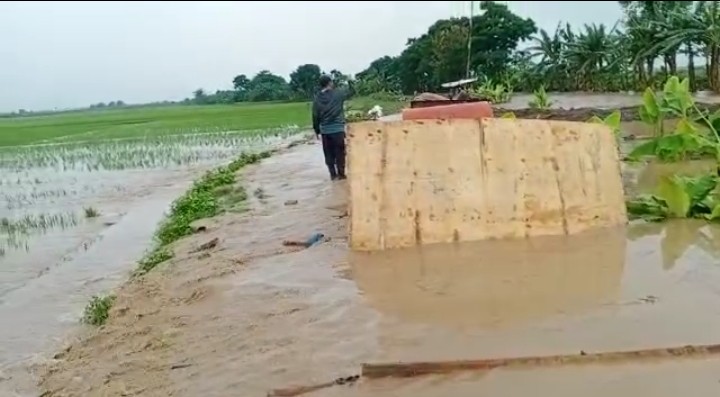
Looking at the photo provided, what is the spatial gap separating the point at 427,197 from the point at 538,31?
25193 mm

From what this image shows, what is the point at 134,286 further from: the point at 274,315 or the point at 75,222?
the point at 75,222

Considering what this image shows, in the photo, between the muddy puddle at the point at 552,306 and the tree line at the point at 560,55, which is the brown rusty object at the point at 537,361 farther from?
the tree line at the point at 560,55

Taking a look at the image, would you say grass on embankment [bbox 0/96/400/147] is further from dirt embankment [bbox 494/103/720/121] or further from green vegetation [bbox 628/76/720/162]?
green vegetation [bbox 628/76/720/162]

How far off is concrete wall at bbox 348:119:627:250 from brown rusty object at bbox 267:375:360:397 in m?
2.43

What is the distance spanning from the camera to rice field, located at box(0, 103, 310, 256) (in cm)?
1230

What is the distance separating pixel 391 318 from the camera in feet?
15.6

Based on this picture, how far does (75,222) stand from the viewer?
11938mm

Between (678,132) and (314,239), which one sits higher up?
(678,132)

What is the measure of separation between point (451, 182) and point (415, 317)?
Result: 174cm

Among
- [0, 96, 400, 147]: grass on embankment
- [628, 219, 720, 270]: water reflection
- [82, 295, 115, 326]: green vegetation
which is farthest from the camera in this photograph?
[0, 96, 400, 147]: grass on embankment

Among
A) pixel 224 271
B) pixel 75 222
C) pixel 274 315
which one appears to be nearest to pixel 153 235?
pixel 75 222

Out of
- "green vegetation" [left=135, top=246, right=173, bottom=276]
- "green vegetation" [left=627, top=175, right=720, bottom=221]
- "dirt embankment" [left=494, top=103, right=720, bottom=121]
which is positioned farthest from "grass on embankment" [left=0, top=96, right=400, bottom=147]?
"green vegetation" [left=627, top=175, right=720, bottom=221]

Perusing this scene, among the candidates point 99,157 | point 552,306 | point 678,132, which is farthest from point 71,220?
point 99,157

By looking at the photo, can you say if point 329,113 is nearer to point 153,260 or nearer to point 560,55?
point 153,260
